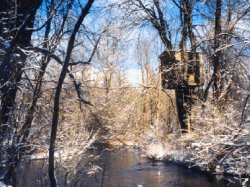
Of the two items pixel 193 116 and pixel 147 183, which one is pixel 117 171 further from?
pixel 193 116

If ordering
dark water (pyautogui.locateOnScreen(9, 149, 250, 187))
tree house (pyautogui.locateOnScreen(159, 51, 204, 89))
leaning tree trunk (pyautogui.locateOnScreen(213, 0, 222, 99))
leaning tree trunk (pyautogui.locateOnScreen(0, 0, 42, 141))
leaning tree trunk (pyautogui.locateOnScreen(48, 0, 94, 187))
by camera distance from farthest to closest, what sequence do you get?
tree house (pyautogui.locateOnScreen(159, 51, 204, 89))
leaning tree trunk (pyautogui.locateOnScreen(213, 0, 222, 99))
dark water (pyautogui.locateOnScreen(9, 149, 250, 187))
leaning tree trunk (pyautogui.locateOnScreen(0, 0, 42, 141))
leaning tree trunk (pyautogui.locateOnScreen(48, 0, 94, 187))

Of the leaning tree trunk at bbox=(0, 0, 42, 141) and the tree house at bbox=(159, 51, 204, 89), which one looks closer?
the leaning tree trunk at bbox=(0, 0, 42, 141)

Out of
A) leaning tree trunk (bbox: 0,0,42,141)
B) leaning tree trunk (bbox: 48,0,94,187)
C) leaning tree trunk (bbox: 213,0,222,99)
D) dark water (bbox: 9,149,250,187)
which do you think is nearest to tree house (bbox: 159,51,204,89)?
leaning tree trunk (bbox: 213,0,222,99)

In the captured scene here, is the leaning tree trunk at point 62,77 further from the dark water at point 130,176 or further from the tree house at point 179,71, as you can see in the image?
the tree house at point 179,71

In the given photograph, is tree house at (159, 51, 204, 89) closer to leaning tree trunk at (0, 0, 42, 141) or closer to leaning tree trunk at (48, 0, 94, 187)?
leaning tree trunk at (0, 0, 42, 141)

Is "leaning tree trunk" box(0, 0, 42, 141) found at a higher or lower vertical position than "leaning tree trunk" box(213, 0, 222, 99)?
lower

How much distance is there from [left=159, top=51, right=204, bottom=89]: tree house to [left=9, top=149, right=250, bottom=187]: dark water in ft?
12.6

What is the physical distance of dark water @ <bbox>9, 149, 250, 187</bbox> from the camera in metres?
11.3

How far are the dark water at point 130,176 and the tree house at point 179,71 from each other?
385cm

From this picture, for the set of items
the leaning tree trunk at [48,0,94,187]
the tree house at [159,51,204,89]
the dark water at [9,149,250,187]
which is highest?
the tree house at [159,51,204,89]

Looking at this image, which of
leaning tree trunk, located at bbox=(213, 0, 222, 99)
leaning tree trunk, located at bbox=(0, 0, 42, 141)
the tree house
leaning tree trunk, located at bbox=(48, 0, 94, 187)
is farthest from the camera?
the tree house

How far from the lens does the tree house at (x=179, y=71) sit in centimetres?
1650

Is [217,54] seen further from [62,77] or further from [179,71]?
[62,77]

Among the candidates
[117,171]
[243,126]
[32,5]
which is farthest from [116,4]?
[32,5]
